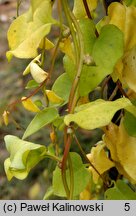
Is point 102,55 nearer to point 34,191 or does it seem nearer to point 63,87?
point 63,87

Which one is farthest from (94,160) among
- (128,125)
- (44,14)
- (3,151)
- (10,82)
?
(10,82)

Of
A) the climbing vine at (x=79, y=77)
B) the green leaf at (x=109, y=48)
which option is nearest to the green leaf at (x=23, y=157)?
the climbing vine at (x=79, y=77)

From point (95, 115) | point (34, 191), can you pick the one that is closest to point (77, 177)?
point (95, 115)

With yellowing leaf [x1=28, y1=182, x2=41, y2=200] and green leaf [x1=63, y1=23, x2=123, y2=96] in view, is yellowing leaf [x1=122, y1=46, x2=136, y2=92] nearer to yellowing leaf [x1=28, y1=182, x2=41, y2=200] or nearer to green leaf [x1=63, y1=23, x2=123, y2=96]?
green leaf [x1=63, y1=23, x2=123, y2=96]

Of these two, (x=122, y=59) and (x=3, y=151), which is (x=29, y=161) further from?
(x=3, y=151)

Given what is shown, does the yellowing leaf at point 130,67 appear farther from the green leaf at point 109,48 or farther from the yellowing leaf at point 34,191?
the yellowing leaf at point 34,191
